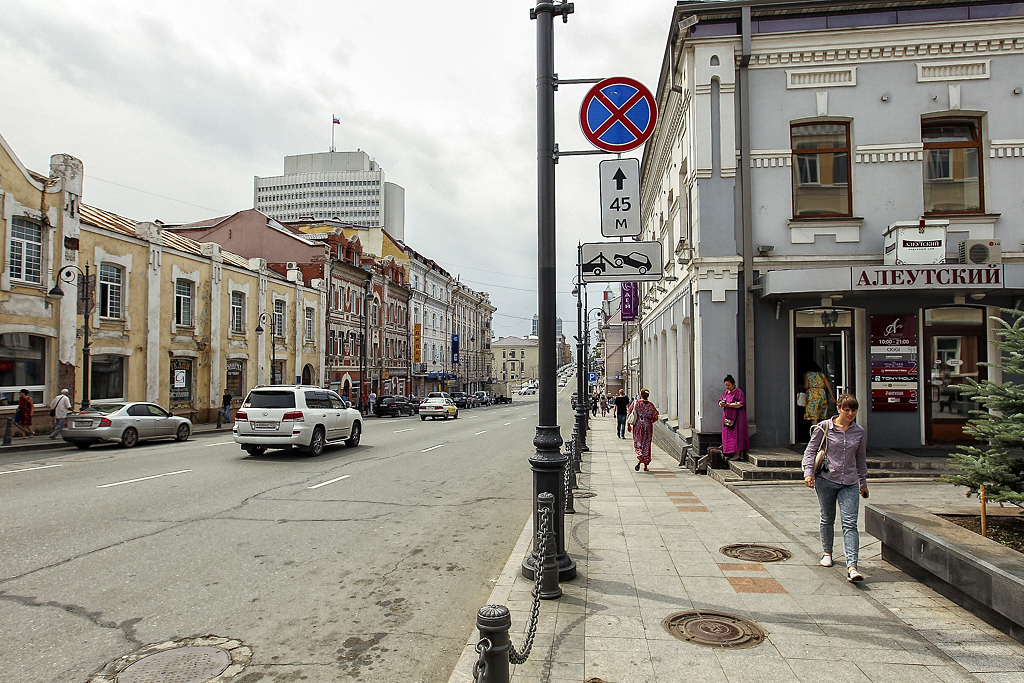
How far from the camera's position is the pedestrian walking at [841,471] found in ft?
20.5

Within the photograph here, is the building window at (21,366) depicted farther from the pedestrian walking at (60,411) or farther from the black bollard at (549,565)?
the black bollard at (549,565)

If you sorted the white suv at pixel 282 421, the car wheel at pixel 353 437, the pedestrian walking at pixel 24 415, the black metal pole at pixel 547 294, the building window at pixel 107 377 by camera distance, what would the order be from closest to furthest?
the black metal pole at pixel 547 294, the white suv at pixel 282 421, the car wheel at pixel 353 437, the pedestrian walking at pixel 24 415, the building window at pixel 107 377

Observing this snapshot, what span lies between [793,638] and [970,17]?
46.1ft

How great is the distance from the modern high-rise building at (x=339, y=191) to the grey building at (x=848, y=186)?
111 m

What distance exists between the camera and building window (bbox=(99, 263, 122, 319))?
25.9 metres

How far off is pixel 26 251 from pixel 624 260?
2415 centimetres

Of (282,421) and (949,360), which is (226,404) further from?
(949,360)

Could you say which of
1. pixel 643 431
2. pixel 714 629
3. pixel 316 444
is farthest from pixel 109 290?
pixel 714 629

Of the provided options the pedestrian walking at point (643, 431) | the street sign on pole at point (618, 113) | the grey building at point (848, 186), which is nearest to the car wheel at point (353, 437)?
the pedestrian walking at point (643, 431)

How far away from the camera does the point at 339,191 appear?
12294 cm

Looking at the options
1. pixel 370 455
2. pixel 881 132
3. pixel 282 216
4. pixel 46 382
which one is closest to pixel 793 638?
pixel 881 132

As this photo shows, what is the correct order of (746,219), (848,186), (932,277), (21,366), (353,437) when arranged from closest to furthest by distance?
1. (932,277)
2. (746,219)
3. (848,186)
4. (353,437)
5. (21,366)

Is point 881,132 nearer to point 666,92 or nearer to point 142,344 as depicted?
point 666,92

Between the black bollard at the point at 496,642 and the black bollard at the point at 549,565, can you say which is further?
the black bollard at the point at 549,565
